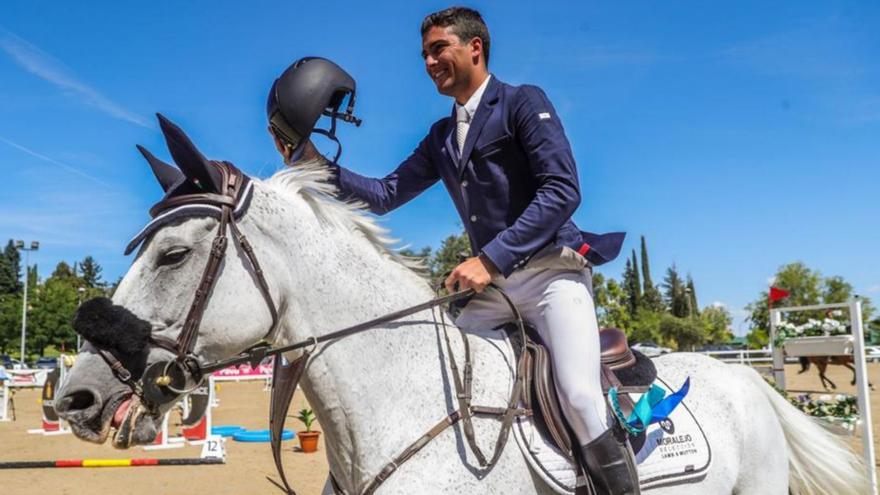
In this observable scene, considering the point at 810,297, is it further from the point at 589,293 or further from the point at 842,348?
the point at 589,293

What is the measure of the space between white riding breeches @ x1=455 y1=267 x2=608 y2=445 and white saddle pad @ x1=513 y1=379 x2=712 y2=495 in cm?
15

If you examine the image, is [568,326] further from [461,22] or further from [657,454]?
[461,22]

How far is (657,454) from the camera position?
3127 mm

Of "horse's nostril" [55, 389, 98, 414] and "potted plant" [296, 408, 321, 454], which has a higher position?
"horse's nostril" [55, 389, 98, 414]

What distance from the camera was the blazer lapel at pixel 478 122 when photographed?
118 inches

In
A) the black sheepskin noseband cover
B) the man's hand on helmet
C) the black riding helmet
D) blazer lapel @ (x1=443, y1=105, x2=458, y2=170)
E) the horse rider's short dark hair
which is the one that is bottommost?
the black sheepskin noseband cover

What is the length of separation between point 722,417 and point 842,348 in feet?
20.7

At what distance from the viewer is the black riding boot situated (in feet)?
8.95

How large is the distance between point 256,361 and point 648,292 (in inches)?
3390

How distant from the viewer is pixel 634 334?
5181cm

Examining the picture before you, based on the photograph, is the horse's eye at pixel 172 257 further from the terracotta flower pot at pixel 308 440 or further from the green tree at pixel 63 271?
the green tree at pixel 63 271

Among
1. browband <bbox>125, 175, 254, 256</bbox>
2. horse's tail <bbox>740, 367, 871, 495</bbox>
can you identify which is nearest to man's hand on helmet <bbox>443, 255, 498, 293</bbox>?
browband <bbox>125, 175, 254, 256</bbox>

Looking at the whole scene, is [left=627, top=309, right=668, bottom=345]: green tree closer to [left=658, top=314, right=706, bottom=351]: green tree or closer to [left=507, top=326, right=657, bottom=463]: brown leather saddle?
[left=658, top=314, right=706, bottom=351]: green tree

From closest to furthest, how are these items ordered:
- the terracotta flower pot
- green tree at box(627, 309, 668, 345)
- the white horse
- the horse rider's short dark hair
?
1. the white horse
2. the horse rider's short dark hair
3. the terracotta flower pot
4. green tree at box(627, 309, 668, 345)
